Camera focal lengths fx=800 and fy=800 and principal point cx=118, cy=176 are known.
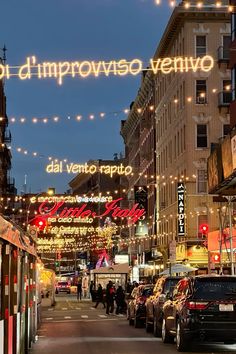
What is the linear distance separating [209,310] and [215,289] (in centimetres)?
52

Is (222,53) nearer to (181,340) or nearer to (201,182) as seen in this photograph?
(201,182)

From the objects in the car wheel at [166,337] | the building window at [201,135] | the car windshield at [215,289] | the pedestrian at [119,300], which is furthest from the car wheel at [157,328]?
the building window at [201,135]

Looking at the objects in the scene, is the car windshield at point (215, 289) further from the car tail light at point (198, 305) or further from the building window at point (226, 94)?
the building window at point (226, 94)

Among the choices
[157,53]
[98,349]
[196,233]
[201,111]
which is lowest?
[98,349]

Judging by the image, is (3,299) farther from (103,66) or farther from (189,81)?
(189,81)

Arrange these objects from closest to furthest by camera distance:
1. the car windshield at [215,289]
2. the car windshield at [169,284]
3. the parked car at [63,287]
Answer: the car windshield at [215,289] → the car windshield at [169,284] → the parked car at [63,287]

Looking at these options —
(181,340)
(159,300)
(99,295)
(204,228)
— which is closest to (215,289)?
(181,340)

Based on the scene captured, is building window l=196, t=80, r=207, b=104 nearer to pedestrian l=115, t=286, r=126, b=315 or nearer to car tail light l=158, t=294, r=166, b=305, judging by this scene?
pedestrian l=115, t=286, r=126, b=315

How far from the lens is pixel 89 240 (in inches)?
4481

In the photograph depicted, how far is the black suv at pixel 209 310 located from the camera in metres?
17.4

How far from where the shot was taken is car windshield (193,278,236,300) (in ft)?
57.6

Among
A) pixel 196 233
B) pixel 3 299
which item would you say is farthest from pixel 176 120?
pixel 3 299


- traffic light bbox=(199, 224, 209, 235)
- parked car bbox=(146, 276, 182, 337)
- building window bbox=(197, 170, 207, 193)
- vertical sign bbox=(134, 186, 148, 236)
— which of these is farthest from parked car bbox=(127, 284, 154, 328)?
vertical sign bbox=(134, 186, 148, 236)

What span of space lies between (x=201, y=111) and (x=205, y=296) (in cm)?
3833
